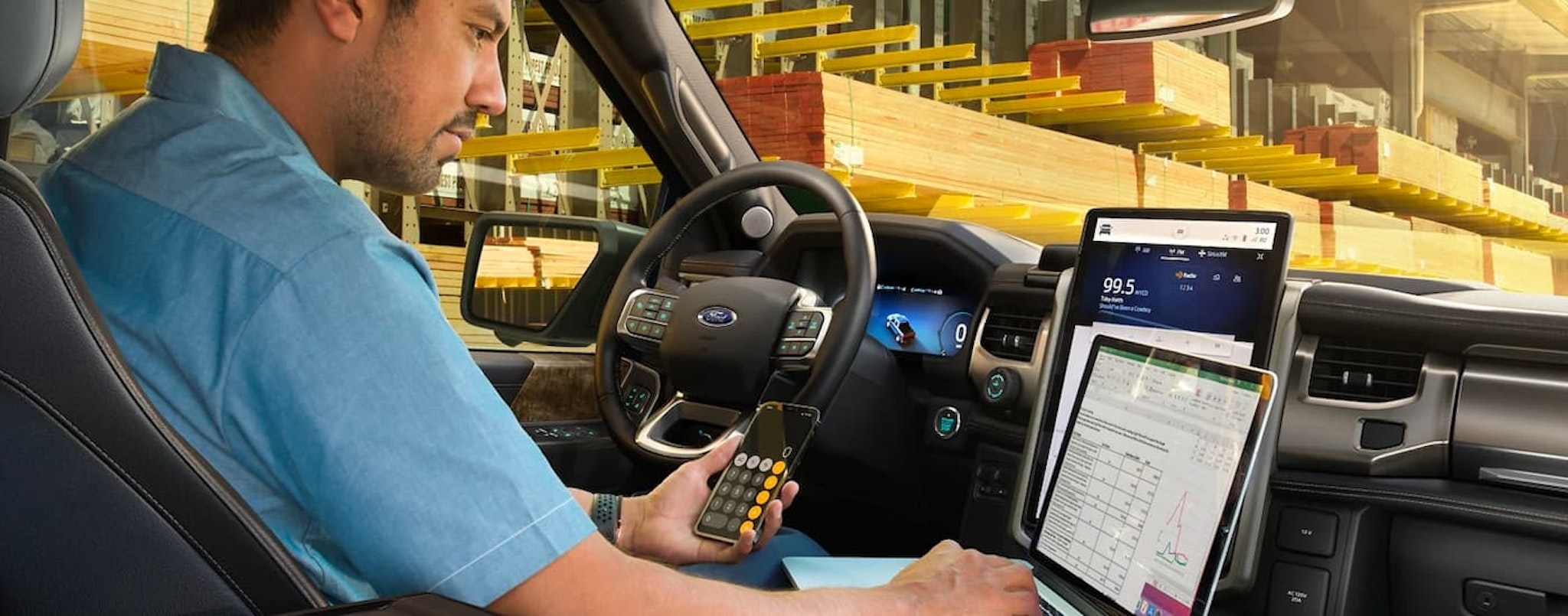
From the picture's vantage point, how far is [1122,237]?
168 centimetres

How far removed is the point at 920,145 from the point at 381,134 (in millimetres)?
5084

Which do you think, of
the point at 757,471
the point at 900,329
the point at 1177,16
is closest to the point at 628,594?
the point at 757,471

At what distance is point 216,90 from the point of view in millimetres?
1245

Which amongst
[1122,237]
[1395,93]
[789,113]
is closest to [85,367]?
[1122,237]

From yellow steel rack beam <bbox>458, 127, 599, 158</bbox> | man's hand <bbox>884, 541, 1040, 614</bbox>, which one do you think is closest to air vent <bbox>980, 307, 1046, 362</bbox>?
man's hand <bbox>884, 541, 1040, 614</bbox>

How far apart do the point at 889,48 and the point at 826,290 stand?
25.0ft

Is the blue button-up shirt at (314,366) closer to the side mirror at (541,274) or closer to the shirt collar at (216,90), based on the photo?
the shirt collar at (216,90)

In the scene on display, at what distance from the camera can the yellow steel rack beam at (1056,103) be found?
8.26 metres

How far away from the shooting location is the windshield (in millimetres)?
6035

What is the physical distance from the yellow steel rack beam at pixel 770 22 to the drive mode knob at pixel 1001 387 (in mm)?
4387

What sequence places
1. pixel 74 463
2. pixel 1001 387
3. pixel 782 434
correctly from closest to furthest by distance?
pixel 74 463
pixel 782 434
pixel 1001 387

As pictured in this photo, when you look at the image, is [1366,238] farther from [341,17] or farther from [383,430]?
[383,430]

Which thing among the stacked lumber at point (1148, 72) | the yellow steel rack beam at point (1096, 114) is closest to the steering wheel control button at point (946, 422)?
the stacked lumber at point (1148, 72)

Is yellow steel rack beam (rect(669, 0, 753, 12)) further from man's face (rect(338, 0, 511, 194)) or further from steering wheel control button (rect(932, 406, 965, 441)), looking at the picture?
man's face (rect(338, 0, 511, 194))
